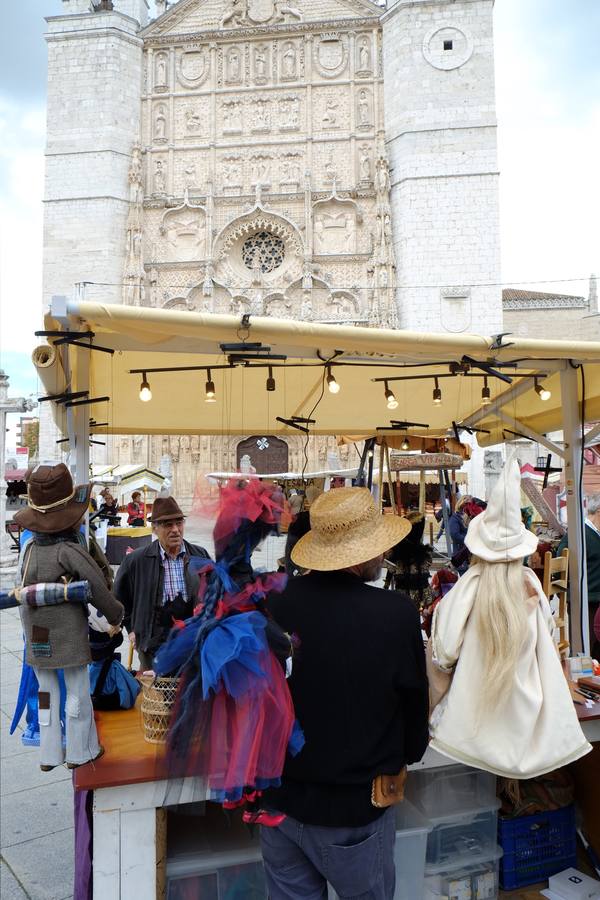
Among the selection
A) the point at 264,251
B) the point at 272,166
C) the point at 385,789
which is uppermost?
the point at 272,166

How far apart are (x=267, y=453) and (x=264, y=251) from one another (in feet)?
28.7

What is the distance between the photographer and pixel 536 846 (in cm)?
313

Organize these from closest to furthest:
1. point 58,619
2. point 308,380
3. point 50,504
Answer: point 58,619
point 50,504
point 308,380

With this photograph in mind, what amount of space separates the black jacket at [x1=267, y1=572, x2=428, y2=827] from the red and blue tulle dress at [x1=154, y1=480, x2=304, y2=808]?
66mm

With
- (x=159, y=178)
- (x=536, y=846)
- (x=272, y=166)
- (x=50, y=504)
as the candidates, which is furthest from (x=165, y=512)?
(x=159, y=178)

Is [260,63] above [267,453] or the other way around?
above

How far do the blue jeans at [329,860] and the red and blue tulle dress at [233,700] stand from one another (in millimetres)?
186

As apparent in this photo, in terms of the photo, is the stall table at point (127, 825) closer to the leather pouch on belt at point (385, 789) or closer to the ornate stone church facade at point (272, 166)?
the leather pouch on belt at point (385, 789)

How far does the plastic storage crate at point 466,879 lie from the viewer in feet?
9.44

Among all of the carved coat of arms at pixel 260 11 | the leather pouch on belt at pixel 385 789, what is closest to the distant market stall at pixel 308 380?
the leather pouch on belt at pixel 385 789

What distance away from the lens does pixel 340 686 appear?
6.47 feet

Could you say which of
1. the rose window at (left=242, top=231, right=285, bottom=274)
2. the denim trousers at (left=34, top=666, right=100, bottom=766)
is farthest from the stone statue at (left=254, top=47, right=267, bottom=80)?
the denim trousers at (left=34, top=666, right=100, bottom=766)

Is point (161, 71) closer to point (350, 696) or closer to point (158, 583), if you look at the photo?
point (158, 583)

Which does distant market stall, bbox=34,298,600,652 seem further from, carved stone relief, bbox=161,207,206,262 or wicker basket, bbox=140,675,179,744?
carved stone relief, bbox=161,207,206,262
